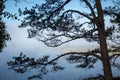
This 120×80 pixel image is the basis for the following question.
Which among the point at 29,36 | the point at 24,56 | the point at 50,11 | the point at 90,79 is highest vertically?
the point at 50,11

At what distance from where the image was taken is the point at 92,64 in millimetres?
12469

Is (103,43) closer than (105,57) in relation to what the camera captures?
No

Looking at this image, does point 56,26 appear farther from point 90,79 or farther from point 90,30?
point 90,79

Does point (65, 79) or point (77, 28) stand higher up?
point (77, 28)

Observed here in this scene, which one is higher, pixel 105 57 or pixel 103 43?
pixel 103 43

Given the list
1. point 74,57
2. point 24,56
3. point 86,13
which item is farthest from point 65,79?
point 86,13

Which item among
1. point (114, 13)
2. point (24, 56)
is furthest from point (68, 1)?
point (24, 56)

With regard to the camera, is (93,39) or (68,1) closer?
(68,1)

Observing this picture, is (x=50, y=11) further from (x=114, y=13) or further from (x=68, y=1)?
(x=114, y=13)

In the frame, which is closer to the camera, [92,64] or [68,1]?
[68,1]

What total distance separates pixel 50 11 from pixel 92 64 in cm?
335

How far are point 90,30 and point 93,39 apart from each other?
43.5 inches

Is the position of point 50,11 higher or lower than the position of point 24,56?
higher

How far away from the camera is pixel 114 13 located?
1189cm
